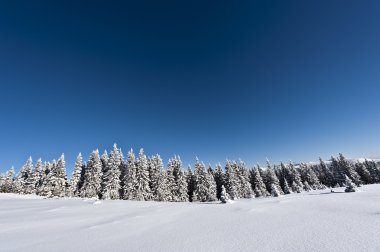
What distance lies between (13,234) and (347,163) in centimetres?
8629

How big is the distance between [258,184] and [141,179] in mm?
38232

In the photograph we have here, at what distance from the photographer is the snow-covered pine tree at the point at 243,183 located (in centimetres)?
5748

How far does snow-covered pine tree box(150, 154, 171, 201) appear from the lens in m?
48.4

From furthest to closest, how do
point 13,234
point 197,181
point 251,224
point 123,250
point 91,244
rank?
point 197,181 < point 13,234 < point 251,224 < point 91,244 < point 123,250

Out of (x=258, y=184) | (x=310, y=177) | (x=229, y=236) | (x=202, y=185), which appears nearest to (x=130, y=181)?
(x=202, y=185)

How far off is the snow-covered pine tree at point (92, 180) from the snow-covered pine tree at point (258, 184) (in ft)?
149

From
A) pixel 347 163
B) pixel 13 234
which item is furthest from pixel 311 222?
pixel 347 163

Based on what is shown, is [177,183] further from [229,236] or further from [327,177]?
[327,177]

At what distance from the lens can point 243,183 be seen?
5984cm

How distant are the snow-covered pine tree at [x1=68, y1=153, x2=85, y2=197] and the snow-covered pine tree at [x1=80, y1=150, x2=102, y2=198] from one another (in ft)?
9.46

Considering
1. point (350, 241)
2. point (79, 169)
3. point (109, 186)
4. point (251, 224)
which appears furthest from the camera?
point (79, 169)

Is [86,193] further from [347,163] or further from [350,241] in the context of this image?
[347,163]

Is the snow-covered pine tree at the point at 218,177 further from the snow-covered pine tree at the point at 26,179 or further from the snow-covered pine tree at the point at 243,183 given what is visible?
the snow-covered pine tree at the point at 26,179

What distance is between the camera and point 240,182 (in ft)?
197
